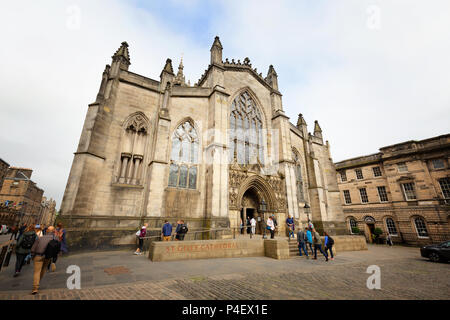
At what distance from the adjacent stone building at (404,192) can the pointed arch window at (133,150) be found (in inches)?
1212

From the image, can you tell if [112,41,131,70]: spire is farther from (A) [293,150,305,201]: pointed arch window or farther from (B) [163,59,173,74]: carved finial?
(A) [293,150,305,201]: pointed arch window

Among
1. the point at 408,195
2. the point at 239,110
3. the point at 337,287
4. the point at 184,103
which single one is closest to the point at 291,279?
the point at 337,287

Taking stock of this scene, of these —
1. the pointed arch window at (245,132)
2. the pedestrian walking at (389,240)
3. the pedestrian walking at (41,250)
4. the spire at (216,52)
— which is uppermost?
the spire at (216,52)

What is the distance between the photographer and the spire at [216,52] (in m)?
16.8

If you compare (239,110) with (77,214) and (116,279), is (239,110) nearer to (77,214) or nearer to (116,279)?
(77,214)

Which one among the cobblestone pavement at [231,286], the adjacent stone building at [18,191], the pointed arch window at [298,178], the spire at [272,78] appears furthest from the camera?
the adjacent stone building at [18,191]

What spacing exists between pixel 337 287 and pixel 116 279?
19.9ft

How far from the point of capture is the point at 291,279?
5.66m

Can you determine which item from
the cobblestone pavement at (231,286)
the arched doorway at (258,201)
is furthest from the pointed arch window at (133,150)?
the arched doorway at (258,201)

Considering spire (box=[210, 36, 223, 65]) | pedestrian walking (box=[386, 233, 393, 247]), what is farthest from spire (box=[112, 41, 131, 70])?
pedestrian walking (box=[386, 233, 393, 247])

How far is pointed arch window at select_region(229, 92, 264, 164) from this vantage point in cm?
1656

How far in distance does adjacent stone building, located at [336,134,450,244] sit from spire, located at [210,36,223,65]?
26.3 meters

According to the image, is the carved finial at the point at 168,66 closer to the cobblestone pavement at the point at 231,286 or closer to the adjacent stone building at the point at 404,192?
the cobblestone pavement at the point at 231,286

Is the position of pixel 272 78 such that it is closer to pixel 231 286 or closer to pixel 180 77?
pixel 180 77
